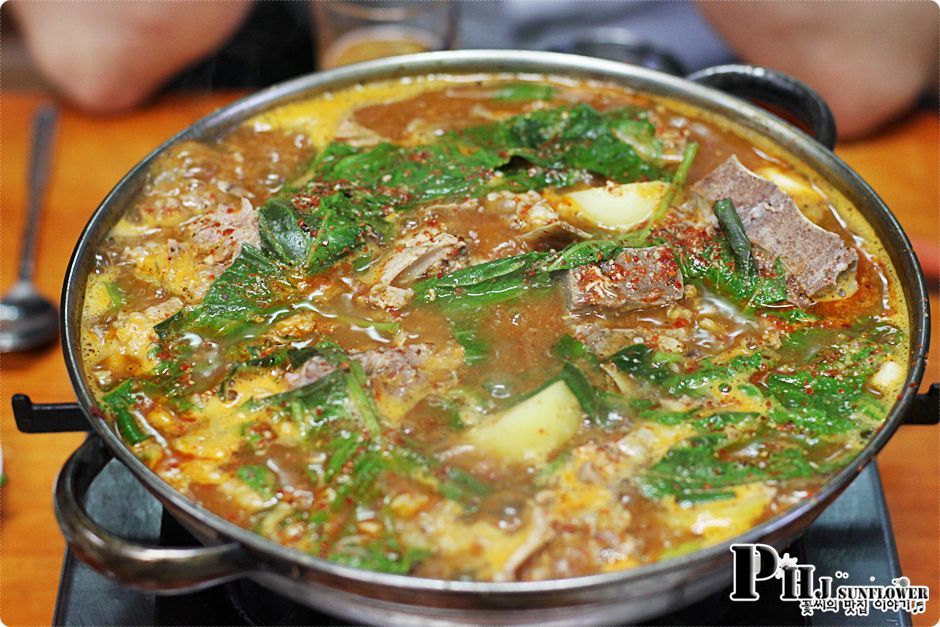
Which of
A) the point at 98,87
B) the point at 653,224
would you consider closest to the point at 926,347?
the point at 653,224

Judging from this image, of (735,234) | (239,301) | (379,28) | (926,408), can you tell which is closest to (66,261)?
(239,301)

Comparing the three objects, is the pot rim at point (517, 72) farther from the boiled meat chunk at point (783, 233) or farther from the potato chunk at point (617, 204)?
the potato chunk at point (617, 204)

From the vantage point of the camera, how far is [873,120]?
439 centimetres

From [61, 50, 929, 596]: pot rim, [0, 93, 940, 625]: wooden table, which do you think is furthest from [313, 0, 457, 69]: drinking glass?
[61, 50, 929, 596]: pot rim

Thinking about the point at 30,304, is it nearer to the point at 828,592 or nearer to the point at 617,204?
the point at 617,204

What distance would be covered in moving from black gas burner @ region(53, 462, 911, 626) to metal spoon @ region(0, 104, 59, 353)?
998 mm

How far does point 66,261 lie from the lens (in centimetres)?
369

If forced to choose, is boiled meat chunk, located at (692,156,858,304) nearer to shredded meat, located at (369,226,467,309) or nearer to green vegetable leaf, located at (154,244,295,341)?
shredded meat, located at (369,226,467,309)

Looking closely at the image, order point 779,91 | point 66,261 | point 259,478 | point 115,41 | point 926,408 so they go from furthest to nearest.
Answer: point 115,41 → point 66,261 → point 779,91 → point 926,408 → point 259,478

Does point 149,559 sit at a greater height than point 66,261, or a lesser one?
lesser

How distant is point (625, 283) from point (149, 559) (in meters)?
1.31

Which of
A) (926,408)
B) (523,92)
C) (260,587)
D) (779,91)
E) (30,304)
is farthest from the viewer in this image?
(30,304)

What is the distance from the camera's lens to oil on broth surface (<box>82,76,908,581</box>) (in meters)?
1.92

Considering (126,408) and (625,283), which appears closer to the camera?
(126,408)
